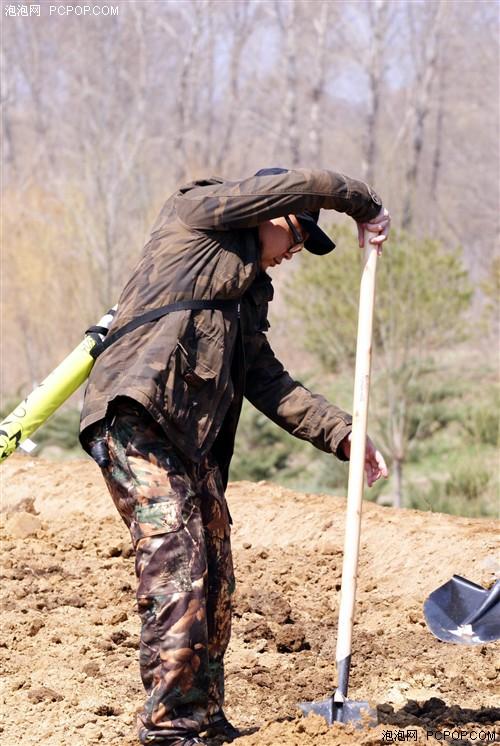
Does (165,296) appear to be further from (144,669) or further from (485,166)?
(485,166)

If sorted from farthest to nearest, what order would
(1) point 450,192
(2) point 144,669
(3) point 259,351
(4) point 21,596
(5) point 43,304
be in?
(1) point 450,192 → (5) point 43,304 → (4) point 21,596 → (3) point 259,351 → (2) point 144,669

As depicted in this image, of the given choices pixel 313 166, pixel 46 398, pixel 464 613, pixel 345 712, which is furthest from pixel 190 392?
pixel 313 166

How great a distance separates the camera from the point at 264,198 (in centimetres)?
336

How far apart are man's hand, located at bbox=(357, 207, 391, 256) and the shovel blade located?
5.20 ft

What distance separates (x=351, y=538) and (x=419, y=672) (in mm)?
1241

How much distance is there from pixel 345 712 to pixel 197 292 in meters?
1.52

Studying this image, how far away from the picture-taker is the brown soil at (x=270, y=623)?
418 centimetres

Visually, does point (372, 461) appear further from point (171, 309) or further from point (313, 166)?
point (313, 166)

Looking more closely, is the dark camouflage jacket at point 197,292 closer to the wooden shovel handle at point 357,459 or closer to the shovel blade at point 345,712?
the wooden shovel handle at point 357,459

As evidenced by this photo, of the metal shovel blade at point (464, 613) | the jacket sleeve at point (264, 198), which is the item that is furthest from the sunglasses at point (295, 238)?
the metal shovel blade at point (464, 613)

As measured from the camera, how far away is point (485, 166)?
137ft

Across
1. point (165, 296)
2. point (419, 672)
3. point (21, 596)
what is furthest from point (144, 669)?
point (21, 596)

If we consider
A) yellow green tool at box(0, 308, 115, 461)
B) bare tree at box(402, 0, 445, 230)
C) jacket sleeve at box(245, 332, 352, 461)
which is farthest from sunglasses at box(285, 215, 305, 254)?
bare tree at box(402, 0, 445, 230)

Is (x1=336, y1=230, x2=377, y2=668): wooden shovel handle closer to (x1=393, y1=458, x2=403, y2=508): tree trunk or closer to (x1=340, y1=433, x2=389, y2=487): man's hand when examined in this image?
(x1=340, y1=433, x2=389, y2=487): man's hand
